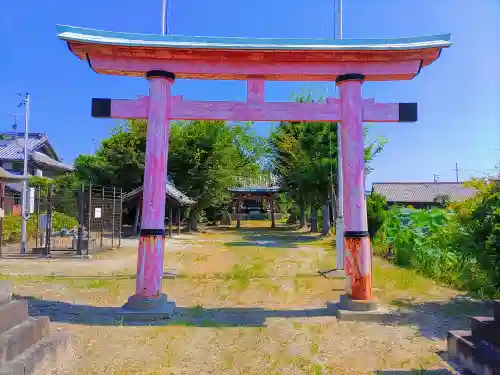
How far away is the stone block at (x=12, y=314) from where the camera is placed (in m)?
4.30

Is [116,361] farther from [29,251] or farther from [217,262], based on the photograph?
[29,251]

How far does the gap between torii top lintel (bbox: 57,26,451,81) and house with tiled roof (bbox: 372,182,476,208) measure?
39.3 meters

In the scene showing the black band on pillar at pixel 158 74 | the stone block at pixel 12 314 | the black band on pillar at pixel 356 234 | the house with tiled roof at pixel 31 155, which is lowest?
the stone block at pixel 12 314

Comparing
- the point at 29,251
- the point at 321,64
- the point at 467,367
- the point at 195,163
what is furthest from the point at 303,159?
the point at 467,367

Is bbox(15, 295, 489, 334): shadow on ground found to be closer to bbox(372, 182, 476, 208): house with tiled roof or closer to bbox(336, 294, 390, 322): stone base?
bbox(336, 294, 390, 322): stone base

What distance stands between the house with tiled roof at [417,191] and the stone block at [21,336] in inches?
1709

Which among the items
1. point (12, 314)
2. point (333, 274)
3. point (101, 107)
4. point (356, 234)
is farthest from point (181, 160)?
point (12, 314)

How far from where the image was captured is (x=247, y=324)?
6523 mm

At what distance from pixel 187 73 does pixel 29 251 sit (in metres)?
13.2

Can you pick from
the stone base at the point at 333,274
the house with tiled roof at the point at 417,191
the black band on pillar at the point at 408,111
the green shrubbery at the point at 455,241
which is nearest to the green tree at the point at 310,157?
the green shrubbery at the point at 455,241

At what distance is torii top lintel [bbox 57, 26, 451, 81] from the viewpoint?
23.3 ft

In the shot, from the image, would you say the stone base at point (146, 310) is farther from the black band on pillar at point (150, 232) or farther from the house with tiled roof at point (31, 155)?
the house with tiled roof at point (31, 155)

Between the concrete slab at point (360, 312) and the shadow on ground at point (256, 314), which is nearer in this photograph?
the shadow on ground at point (256, 314)

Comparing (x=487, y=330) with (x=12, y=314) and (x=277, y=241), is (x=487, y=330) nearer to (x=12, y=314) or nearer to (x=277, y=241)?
(x=12, y=314)
